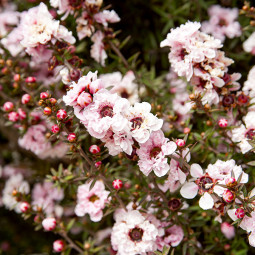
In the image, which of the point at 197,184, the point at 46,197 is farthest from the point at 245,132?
the point at 46,197

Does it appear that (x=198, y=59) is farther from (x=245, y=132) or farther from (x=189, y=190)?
(x=189, y=190)

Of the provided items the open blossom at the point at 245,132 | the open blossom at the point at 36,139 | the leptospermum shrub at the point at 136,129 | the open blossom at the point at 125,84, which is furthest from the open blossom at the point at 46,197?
the open blossom at the point at 245,132

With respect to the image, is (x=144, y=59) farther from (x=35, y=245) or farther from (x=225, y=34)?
(x=35, y=245)

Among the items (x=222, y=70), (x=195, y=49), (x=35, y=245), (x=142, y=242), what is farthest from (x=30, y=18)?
(x=35, y=245)

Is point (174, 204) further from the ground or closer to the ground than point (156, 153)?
closer to the ground

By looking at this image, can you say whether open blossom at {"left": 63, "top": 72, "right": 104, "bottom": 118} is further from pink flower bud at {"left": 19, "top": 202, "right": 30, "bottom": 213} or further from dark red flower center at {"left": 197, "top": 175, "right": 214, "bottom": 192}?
pink flower bud at {"left": 19, "top": 202, "right": 30, "bottom": 213}

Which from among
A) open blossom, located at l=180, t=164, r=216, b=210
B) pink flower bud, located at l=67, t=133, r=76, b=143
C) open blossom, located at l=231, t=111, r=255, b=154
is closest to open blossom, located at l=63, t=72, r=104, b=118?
pink flower bud, located at l=67, t=133, r=76, b=143

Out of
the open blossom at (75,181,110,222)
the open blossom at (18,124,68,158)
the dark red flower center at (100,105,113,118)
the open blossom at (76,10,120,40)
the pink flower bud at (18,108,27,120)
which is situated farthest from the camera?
the open blossom at (18,124,68,158)

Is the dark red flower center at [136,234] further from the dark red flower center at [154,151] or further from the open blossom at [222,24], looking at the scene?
the open blossom at [222,24]
